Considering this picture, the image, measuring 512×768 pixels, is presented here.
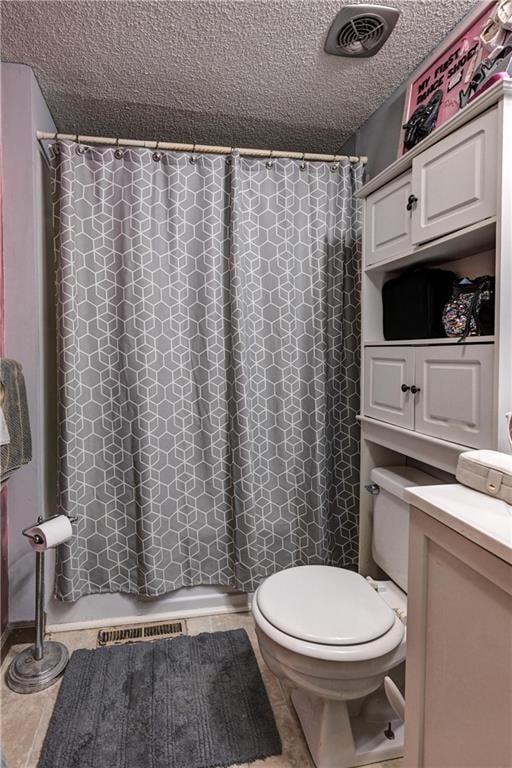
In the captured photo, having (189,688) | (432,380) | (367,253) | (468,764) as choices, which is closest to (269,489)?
(189,688)

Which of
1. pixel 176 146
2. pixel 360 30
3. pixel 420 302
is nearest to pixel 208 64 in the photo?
pixel 176 146

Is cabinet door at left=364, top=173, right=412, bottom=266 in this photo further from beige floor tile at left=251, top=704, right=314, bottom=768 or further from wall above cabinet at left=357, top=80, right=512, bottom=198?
beige floor tile at left=251, top=704, right=314, bottom=768

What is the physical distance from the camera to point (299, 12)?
4.85ft

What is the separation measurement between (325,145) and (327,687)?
244 centimetres

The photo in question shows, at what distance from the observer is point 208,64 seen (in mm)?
1733

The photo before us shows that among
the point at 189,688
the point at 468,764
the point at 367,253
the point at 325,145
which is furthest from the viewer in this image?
the point at 325,145

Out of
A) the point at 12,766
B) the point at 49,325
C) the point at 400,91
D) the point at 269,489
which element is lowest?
the point at 12,766

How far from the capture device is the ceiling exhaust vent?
4.78ft

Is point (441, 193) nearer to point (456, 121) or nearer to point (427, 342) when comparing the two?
point (456, 121)

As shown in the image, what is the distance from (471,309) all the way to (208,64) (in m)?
1.39

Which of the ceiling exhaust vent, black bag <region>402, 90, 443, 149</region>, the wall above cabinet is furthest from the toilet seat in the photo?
the ceiling exhaust vent

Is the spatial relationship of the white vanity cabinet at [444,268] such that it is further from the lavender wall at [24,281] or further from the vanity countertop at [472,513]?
the lavender wall at [24,281]

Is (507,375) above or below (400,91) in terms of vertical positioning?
below

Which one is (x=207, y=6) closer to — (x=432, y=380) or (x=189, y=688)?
(x=432, y=380)
